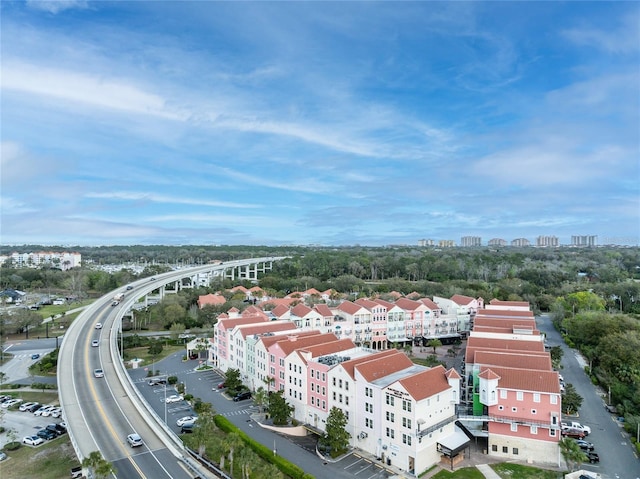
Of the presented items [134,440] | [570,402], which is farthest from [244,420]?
[570,402]

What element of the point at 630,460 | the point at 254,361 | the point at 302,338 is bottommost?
the point at 630,460

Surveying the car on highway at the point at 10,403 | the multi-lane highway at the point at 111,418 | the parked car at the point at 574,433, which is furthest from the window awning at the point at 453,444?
the car on highway at the point at 10,403

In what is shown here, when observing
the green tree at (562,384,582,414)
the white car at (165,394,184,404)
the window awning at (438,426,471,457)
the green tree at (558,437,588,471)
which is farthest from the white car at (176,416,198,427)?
the green tree at (562,384,582,414)

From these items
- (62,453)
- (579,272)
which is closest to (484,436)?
(62,453)

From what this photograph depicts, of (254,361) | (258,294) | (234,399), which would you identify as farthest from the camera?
(258,294)

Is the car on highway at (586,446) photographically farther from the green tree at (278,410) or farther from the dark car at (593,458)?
the green tree at (278,410)

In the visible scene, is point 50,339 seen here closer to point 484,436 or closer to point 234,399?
point 234,399

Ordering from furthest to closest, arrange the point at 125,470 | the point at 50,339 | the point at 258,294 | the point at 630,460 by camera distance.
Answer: the point at 258,294, the point at 50,339, the point at 630,460, the point at 125,470
